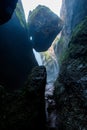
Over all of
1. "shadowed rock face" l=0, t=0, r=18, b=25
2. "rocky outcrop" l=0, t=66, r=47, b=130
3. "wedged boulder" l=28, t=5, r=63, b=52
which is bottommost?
"rocky outcrop" l=0, t=66, r=47, b=130

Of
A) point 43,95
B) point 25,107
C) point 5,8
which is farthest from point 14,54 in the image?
point 25,107

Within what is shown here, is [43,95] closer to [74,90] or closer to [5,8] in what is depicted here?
[74,90]

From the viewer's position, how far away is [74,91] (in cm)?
827

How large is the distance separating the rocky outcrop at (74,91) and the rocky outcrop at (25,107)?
3.71 ft

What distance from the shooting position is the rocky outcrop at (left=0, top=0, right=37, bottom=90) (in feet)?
47.6

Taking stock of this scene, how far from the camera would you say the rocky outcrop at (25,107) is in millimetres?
7174

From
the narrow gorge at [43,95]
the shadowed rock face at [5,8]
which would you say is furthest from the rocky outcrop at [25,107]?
the shadowed rock face at [5,8]

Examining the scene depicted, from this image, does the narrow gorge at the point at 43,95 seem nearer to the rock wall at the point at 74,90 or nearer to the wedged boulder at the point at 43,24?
the rock wall at the point at 74,90

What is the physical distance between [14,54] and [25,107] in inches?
360

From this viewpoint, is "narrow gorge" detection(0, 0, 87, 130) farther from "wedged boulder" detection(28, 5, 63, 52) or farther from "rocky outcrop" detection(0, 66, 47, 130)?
"wedged boulder" detection(28, 5, 63, 52)

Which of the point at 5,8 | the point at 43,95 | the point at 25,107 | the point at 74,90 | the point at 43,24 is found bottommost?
the point at 25,107

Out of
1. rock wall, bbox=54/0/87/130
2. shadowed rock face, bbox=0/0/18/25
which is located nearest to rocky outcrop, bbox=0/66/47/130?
rock wall, bbox=54/0/87/130

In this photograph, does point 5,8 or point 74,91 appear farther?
point 5,8

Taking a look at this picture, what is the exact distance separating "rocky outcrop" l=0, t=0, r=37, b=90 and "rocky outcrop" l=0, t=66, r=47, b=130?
546 cm
